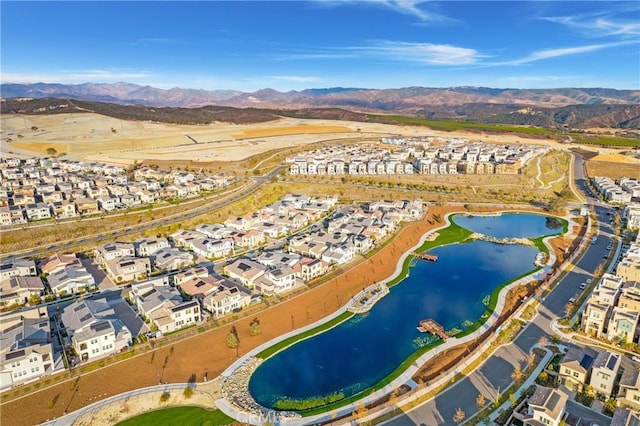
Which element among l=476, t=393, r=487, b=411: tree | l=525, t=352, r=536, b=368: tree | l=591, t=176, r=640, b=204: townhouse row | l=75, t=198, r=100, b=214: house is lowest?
l=476, t=393, r=487, b=411: tree

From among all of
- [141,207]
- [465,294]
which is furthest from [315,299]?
[141,207]

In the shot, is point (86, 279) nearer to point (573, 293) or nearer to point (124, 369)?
point (124, 369)

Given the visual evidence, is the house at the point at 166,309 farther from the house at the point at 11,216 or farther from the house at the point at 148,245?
the house at the point at 11,216

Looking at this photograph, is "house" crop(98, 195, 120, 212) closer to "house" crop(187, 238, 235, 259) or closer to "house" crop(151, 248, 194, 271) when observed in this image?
"house" crop(187, 238, 235, 259)

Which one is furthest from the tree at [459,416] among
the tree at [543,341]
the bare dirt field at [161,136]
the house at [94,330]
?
the bare dirt field at [161,136]

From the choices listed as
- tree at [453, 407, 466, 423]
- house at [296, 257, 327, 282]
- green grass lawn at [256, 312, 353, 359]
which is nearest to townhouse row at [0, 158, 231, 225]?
house at [296, 257, 327, 282]
